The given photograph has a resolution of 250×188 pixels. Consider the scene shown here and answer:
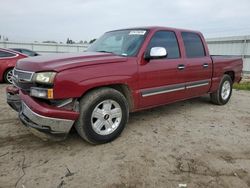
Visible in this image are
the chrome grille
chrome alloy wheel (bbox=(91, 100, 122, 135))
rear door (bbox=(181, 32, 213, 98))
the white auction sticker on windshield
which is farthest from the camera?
rear door (bbox=(181, 32, 213, 98))

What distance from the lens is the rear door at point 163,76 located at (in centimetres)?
403

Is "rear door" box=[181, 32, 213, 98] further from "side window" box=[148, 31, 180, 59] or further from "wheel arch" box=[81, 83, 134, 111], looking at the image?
"wheel arch" box=[81, 83, 134, 111]

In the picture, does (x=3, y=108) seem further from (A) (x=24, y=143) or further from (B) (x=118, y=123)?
(B) (x=118, y=123)

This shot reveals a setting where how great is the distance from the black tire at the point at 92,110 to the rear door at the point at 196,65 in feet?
6.25

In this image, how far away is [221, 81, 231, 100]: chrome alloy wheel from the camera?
20.5 feet

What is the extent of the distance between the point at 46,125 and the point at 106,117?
91 cm

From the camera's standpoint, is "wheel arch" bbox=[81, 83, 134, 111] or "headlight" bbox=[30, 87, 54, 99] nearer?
"headlight" bbox=[30, 87, 54, 99]

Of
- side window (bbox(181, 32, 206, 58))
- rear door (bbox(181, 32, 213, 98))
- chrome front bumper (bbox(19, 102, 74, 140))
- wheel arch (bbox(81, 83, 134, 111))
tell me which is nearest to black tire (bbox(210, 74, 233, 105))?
rear door (bbox(181, 32, 213, 98))

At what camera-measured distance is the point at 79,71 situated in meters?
3.15

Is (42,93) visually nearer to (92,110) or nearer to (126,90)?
→ (92,110)

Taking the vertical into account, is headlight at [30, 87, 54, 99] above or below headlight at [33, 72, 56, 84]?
below

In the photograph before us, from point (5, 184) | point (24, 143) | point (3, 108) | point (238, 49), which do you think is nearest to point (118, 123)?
point (24, 143)

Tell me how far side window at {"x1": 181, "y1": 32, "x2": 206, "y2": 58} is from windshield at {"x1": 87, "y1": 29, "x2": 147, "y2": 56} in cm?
125

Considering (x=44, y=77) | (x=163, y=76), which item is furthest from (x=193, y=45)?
(x=44, y=77)
